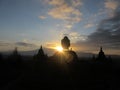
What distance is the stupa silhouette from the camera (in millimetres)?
69544

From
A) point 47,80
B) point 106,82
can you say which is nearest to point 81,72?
point 106,82

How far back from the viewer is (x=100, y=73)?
64188mm

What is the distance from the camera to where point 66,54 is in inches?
2815

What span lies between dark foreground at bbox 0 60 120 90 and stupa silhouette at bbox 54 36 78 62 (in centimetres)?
685

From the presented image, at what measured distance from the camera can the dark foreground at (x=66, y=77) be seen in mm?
52625

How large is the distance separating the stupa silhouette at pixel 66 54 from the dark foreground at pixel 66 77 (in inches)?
270

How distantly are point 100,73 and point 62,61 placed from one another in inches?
468

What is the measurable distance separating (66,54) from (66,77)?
53.8 ft

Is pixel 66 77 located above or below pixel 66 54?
below

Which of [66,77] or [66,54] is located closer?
[66,77]

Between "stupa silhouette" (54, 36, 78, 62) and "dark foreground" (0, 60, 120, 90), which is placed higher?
"stupa silhouette" (54, 36, 78, 62)

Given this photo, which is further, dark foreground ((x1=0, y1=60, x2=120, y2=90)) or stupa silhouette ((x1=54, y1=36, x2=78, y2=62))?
stupa silhouette ((x1=54, y1=36, x2=78, y2=62))

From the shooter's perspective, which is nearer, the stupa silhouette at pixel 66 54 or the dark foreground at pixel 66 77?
the dark foreground at pixel 66 77

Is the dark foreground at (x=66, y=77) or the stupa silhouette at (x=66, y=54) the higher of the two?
the stupa silhouette at (x=66, y=54)
